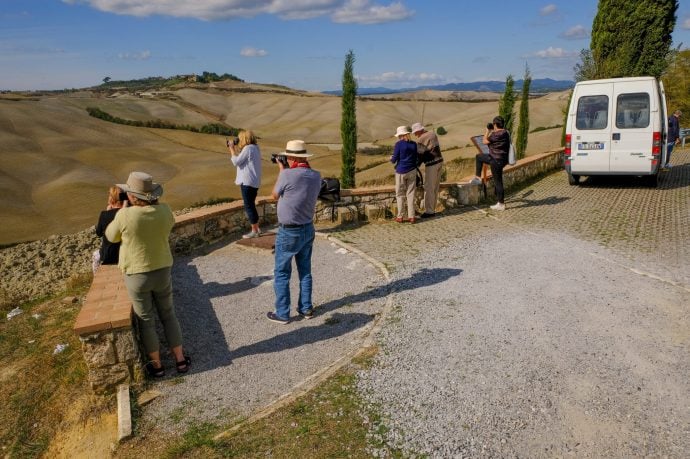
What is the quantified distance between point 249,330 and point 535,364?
282 centimetres

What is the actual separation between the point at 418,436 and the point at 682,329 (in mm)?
3075

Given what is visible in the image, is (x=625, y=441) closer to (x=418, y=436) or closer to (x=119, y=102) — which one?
(x=418, y=436)

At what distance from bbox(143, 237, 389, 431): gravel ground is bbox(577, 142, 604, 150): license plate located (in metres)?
6.82

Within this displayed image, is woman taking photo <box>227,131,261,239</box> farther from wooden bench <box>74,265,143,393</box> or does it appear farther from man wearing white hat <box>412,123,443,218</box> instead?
wooden bench <box>74,265,143,393</box>

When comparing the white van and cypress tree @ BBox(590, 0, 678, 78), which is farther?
cypress tree @ BBox(590, 0, 678, 78)

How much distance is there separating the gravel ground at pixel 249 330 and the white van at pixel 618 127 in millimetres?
6893

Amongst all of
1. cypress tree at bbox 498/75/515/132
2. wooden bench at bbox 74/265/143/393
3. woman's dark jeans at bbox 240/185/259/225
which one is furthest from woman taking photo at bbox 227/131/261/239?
cypress tree at bbox 498/75/515/132

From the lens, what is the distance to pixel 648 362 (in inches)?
166

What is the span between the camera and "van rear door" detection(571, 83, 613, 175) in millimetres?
11016

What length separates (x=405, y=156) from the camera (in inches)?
348

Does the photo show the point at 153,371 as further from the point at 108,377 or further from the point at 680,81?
the point at 680,81

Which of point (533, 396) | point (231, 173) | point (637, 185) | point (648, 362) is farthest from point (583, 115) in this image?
point (231, 173)

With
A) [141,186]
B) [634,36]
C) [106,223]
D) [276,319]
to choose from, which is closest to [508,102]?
[634,36]

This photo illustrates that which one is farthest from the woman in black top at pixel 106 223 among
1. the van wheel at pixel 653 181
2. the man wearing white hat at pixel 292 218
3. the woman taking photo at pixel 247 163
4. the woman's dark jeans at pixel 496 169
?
the van wheel at pixel 653 181
